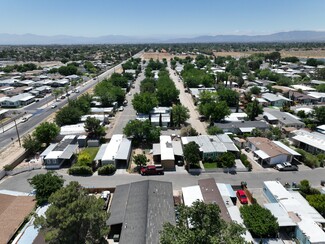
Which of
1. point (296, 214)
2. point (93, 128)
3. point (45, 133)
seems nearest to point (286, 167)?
point (296, 214)

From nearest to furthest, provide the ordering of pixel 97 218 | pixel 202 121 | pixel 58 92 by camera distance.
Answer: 1. pixel 97 218
2. pixel 202 121
3. pixel 58 92

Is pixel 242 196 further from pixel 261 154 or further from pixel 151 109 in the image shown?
pixel 151 109

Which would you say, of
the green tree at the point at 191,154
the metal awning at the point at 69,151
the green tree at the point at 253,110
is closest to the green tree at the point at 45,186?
the metal awning at the point at 69,151

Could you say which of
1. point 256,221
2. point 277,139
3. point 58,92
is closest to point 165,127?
point 277,139

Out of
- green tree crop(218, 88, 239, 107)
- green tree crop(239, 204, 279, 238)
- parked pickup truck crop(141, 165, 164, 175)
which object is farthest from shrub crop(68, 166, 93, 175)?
green tree crop(218, 88, 239, 107)

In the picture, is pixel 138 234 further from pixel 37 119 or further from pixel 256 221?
pixel 37 119
